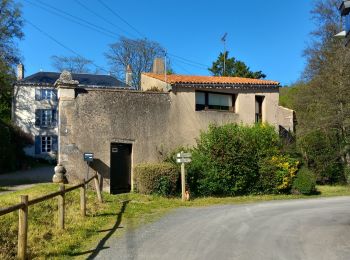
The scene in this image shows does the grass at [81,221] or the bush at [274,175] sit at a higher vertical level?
the bush at [274,175]

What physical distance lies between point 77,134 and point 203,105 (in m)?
7.63

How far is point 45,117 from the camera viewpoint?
5009 cm

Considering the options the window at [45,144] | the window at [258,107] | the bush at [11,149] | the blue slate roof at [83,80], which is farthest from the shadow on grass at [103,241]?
the window at [45,144]

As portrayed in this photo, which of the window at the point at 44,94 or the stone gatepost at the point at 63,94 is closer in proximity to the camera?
the stone gatepost at the point at 63,94

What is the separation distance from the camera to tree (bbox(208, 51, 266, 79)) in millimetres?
57875

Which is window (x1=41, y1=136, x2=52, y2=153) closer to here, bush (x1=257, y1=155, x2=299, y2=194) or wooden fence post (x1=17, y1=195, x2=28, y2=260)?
bush (x1=257, y1=155, x2=299, y2=194)

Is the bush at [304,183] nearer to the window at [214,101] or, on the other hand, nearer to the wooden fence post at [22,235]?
the window at [214,101]

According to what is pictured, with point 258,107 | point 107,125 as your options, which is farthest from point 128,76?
point 107,125

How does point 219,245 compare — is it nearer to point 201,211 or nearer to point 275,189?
point 201,211

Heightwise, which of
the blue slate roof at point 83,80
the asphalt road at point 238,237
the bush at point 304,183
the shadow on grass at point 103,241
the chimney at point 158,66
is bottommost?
the asphalt road at point 238,237

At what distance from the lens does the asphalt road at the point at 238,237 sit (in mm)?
8751

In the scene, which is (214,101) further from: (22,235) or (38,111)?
(38,111)

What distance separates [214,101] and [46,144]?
2946cm

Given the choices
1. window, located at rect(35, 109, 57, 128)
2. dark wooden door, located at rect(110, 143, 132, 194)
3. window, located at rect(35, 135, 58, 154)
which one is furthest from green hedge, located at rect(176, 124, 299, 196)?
window, located at rect(35, 109, 57, 128)
